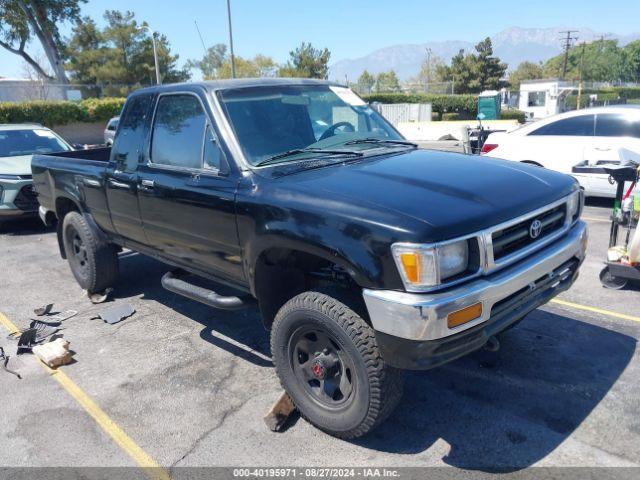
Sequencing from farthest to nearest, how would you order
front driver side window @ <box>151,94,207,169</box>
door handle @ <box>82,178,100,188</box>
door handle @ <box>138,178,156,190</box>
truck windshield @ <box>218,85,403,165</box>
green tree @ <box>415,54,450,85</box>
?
green tree @ <box>415,54,450,85</box>, door handle @ <box>82,178,100,188</box>, door handle @ <box>138,178,156,190</box>, front driver side window @ <box>151,94,207,169</box>, truck windshield @ <box>218,85,403,165</box>

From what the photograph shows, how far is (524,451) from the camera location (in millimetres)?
2928

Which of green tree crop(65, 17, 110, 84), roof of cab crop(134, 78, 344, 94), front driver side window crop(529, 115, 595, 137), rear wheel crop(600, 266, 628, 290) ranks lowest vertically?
rear wheel crop(600, 266, 628, 290)

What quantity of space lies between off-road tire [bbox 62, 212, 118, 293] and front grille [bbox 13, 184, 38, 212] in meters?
3.36

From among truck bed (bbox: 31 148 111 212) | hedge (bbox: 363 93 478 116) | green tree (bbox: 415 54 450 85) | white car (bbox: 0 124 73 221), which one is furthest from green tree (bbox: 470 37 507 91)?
truck bed (bbox: 31 148 111 212)

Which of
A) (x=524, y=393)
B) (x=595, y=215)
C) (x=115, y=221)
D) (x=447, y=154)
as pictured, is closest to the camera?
(x=524, y=393)

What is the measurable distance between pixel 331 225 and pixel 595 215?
6.87 meters

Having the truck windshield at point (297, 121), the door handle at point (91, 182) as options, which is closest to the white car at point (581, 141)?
the truck windshield at point (297, 121)

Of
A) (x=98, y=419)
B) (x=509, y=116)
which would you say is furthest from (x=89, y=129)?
(x=509, y=116)

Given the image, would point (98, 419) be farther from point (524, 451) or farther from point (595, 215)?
point (595, 215)

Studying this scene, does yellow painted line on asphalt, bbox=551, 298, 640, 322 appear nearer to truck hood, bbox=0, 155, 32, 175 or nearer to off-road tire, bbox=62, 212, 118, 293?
off-road tire, bbox=62, 212, 118, 293

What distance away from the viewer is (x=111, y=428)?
333cm

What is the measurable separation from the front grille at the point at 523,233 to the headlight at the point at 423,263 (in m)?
0.34

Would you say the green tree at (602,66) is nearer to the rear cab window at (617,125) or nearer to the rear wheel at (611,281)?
the rear cab window at (617,125)

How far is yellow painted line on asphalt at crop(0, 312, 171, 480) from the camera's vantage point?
295cm
